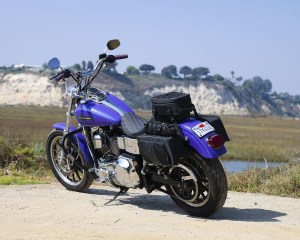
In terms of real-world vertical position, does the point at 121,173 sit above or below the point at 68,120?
below

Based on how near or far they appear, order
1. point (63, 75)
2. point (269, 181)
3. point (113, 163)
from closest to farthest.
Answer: point (113, 163)
point (63, 75)
point (269, 181)

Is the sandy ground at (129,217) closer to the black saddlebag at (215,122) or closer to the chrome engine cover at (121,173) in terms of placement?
the chrome engine cover at (121,173)

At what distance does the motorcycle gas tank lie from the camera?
7230 millimetres

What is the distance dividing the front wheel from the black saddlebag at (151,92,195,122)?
46cm

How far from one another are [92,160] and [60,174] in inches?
35.1

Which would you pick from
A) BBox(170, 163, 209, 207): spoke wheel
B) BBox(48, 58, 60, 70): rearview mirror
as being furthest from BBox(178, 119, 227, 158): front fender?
BBox(48, 58, 60, 70): rearview mirror

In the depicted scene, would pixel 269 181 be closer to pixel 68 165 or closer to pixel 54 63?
pixel 68 165

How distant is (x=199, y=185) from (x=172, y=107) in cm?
95

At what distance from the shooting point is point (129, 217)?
635cm

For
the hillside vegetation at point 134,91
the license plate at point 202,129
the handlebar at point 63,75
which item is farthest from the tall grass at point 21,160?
the hillside vegetation at point 134,91

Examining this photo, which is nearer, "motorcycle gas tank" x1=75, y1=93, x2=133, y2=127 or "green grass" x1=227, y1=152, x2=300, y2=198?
"motorcycle gas tank" x1=75, y1=93, x2=133, y2=127

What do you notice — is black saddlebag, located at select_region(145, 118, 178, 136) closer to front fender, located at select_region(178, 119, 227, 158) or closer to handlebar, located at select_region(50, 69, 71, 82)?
front fender, located at select_region(178, 119, 227, 158)

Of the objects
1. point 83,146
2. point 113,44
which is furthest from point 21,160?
point 113,44

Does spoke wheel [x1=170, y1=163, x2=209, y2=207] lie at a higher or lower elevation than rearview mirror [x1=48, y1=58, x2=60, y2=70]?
lower
